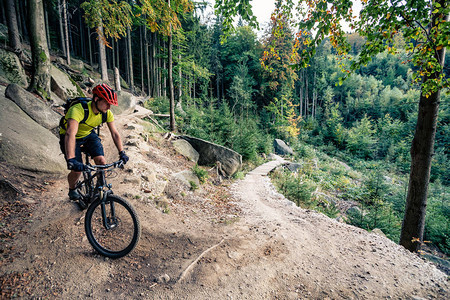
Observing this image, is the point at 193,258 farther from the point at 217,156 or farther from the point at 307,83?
the point at 307,83

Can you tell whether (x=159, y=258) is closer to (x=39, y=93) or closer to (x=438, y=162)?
(x=39, y=93)

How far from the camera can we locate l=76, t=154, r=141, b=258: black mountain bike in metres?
2.82

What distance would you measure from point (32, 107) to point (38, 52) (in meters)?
2.49

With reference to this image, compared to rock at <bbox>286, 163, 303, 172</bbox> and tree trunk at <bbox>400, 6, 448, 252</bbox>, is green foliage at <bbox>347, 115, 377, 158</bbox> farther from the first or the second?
tree trunk at <bbox>400, 6, 448, 252</bbox>

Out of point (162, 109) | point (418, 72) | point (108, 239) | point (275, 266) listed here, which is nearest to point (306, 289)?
point (275, 266)

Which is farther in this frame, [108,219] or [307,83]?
[307,83]

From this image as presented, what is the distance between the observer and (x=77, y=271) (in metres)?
2.60

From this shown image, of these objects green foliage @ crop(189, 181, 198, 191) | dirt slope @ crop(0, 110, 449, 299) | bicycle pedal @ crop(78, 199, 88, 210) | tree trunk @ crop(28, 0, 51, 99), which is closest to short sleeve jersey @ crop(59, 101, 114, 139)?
bicycle pedal @ crop(78, 199, 88, 210)

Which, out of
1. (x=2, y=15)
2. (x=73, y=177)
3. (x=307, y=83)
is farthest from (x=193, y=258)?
(x=307, y=83)

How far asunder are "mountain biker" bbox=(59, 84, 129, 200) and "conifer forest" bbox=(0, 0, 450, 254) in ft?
6.98

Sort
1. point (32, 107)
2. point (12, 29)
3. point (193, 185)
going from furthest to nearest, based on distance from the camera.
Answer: point (12, 29) < point (193, 185) < point (32, 107)

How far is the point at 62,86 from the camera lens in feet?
28.8

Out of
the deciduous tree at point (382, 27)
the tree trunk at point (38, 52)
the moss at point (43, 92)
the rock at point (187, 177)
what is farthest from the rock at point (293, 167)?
the tree trunk at point (38, 52)

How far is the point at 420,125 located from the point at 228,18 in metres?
5.32
